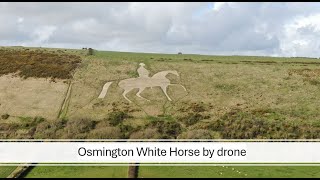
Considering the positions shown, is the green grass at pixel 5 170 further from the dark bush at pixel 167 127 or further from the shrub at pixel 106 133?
the dark bush at pixel 167 127

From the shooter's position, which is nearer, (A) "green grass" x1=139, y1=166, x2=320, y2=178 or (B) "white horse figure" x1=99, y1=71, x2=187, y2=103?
(A) "green grass" x1=139, y1=166, x2=320, y2=178

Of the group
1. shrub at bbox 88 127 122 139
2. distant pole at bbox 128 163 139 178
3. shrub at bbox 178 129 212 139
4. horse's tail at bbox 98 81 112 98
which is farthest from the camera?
horse's tail at bbox 98 81 112 98

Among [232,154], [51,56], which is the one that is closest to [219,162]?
[232,154]

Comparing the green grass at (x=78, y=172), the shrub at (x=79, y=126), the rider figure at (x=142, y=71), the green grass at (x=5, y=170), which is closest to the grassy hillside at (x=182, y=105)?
the shrub at (x=79, y=126)

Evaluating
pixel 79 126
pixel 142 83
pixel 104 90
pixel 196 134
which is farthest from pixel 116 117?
pixel 142 83

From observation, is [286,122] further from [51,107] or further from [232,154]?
[51,107]

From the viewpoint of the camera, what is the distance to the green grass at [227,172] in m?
36.0
